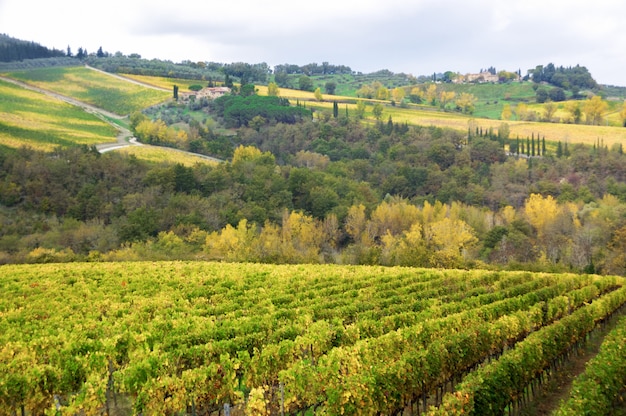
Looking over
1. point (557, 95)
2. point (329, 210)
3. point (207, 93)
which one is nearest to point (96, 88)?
point (207, 93)

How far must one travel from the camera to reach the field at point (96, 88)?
142 m

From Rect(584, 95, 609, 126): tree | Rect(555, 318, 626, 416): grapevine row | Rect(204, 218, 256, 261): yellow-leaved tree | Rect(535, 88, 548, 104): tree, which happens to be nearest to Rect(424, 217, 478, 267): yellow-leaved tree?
Rect(204, 218, 256, 261): yellow-leaved tree

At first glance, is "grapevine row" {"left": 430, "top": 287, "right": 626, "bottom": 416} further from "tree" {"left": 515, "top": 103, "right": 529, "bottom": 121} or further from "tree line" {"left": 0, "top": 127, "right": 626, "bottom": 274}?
"tree" {"left": 515, "top": 103, "right": 529, "bottom": 121}

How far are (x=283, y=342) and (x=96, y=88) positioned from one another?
508 ft

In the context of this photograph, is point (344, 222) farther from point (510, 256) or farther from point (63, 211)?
point (63, 211)

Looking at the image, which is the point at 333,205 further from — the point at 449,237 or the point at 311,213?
the point at 449,237

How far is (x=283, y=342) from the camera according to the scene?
1784 centimetres

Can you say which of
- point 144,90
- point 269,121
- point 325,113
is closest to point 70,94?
point 144,90

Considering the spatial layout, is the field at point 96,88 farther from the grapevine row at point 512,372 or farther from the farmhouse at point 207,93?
the grapevine row at point 512,372

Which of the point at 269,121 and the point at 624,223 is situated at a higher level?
the point at 269,121

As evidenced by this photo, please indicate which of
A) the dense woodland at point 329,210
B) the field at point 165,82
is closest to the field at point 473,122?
the dense woodland at point 329,210

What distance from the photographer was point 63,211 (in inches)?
2825

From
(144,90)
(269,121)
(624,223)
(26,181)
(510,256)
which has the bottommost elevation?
(510,256)

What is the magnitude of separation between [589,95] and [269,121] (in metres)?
134
